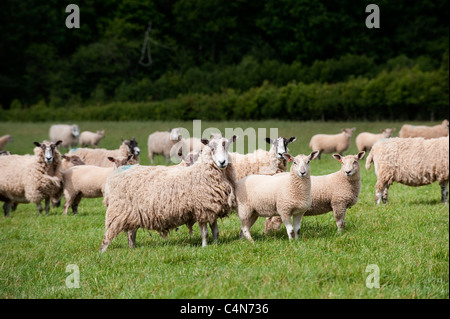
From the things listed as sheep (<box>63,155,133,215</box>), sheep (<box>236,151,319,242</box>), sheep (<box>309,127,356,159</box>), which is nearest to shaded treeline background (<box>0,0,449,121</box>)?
sheep (<box>309,127,356,159</box>)

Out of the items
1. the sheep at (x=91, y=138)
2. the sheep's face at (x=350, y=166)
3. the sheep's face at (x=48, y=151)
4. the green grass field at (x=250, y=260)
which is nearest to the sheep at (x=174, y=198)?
the green grass field at (x=250, y=260)

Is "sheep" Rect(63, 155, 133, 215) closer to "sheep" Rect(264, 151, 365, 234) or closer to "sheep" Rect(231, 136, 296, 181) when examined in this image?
"sheep" Rect(231, 136, 296, 181)

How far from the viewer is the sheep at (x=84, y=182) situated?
10133 millimetres

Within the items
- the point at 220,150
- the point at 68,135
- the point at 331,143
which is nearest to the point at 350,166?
the point at 220,150

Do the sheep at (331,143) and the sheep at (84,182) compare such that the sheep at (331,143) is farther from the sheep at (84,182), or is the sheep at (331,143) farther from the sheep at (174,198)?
the sheep at (174,198)

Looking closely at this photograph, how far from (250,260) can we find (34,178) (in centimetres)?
656

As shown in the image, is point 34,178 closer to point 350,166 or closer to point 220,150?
point 220,150

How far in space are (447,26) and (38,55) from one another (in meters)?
39.0

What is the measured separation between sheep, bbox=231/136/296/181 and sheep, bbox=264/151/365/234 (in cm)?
180

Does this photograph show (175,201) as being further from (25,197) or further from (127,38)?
(127,38)

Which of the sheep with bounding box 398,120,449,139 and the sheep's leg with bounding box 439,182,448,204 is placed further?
the sheep with bounding box 398,120,449,139

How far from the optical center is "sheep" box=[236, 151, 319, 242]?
20.6ft

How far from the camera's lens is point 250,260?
5391 mm

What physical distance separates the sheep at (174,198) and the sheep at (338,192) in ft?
3.52
